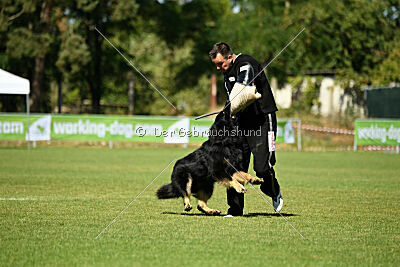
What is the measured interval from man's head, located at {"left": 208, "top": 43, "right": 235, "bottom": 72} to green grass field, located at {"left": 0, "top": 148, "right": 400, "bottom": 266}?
5.98 ft

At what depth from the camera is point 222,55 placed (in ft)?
22.8

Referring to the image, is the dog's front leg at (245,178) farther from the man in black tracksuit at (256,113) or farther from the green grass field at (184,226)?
the green grass field at (184,226)

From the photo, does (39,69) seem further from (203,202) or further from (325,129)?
(203,202)

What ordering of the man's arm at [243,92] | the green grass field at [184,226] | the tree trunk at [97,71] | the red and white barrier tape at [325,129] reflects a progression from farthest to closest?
the tree trunk at [97,71] → the red and white barrier tape at [325,129] → the man's arm at [243,92] → the green grass field at [184,226]

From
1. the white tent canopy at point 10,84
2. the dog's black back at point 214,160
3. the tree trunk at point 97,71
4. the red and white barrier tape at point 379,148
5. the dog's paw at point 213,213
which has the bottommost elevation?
the red and white barrier tape at point 379,148

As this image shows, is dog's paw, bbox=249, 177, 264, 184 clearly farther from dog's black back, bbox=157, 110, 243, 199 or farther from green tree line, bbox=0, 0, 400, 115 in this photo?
green tree line, bbox=0, 0, 400, 115

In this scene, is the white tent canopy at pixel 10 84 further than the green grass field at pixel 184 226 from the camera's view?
Yes

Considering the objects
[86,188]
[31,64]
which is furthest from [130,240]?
[31,64]

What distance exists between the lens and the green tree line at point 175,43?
33.0 meters

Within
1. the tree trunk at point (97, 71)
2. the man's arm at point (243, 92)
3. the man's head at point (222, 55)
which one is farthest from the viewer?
the tree trunk at point (97, 71)

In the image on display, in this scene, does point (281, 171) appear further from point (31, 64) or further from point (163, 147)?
point (31, 64)

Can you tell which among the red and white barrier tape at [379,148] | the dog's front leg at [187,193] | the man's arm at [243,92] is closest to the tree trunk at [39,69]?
the red and white barrier tape at [379,148]

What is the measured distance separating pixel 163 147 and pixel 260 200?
16.2 metres

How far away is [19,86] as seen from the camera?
16203 mm
